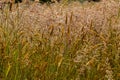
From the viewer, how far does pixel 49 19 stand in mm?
4020

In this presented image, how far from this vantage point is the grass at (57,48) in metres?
3.33

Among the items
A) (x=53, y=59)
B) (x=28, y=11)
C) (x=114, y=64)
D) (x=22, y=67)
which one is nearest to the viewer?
(x=22, y=67)

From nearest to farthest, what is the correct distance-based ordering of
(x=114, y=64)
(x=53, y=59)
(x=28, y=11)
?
(x=53, y=59)
(x=114, y=64)
(x=28, y=11)

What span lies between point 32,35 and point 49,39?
0.30 m

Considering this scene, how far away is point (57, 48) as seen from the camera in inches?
147

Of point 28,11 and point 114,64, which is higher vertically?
point 28,11

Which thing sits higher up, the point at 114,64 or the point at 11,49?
the point at 11,49

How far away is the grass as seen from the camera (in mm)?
3334

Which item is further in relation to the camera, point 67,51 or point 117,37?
point 117,37

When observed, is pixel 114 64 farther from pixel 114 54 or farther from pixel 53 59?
pixel 53 59

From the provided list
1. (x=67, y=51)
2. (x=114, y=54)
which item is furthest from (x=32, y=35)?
(x=114, y=54)

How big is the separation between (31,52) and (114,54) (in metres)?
0.85

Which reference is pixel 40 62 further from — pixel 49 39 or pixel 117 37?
pixel 117 37

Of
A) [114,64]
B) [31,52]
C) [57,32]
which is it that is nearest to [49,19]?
[57,32]
